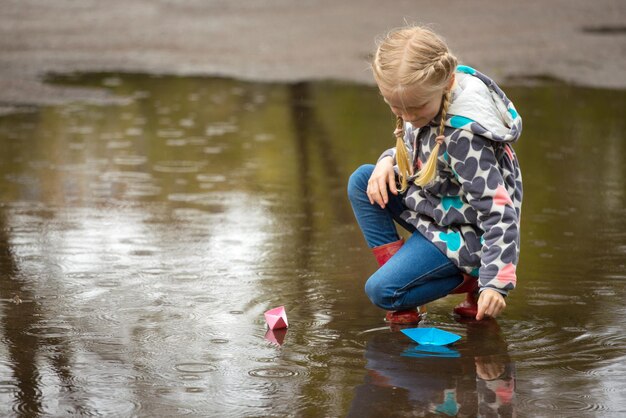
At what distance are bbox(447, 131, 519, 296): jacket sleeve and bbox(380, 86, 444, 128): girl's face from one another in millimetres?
122

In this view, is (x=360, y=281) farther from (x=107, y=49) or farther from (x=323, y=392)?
(x=107, y=49)

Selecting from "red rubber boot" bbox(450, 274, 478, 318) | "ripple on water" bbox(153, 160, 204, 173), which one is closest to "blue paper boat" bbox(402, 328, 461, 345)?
"red rubber boot" bbox(450, 274, 478, 318)

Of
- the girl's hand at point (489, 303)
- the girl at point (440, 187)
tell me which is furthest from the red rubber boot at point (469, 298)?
the girl's hand at point (489, 303)

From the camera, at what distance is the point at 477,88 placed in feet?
12.4

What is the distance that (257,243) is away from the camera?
524 centimetres

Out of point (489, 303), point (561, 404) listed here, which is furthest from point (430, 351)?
point (561, 404)

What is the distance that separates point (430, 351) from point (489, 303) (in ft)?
0.85

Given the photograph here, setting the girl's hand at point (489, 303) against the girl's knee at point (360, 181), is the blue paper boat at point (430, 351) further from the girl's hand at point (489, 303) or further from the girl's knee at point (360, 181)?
the girl's knee at point (360, 181)

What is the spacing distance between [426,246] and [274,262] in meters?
1.11

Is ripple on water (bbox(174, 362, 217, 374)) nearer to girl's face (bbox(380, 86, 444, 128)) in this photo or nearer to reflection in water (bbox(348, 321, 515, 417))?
reflection in water (bbox(348, 321, 515, 417))

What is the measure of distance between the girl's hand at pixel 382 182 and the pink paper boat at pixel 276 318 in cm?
55

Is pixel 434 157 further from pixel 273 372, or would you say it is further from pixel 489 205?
pixel 273 372

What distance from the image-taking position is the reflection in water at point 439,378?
3.12m

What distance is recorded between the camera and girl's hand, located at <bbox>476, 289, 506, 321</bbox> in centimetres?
360
